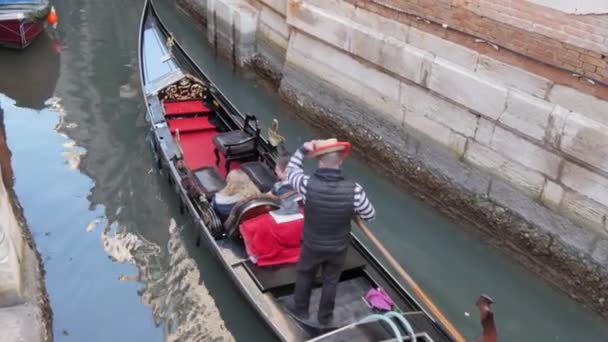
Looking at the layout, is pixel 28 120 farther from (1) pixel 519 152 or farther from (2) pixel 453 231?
(1) pixel 519 152

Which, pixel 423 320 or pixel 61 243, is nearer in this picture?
pixel 423 320

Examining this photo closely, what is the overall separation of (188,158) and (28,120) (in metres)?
2.90

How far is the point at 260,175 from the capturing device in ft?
14.7

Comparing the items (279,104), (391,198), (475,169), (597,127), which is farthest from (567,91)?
(279,104)

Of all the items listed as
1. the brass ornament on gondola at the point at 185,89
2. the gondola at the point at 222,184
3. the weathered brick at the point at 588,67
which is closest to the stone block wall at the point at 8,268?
the gondola at the point at 222,184

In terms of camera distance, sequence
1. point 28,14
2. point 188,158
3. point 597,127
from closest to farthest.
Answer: point 597,127, point 188,158, point 28,14

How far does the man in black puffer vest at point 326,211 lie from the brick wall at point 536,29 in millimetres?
2063

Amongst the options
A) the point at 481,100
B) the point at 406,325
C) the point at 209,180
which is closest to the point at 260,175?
the point at 209,180

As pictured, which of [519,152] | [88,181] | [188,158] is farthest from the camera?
[88,181]

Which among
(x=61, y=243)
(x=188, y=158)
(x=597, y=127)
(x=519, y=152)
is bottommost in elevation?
(x=61, y=243)

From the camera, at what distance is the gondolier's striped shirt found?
9.51 feet

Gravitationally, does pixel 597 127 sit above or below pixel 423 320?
above

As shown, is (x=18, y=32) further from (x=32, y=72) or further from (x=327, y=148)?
(x=327, y=148)

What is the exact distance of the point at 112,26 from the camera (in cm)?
1034
